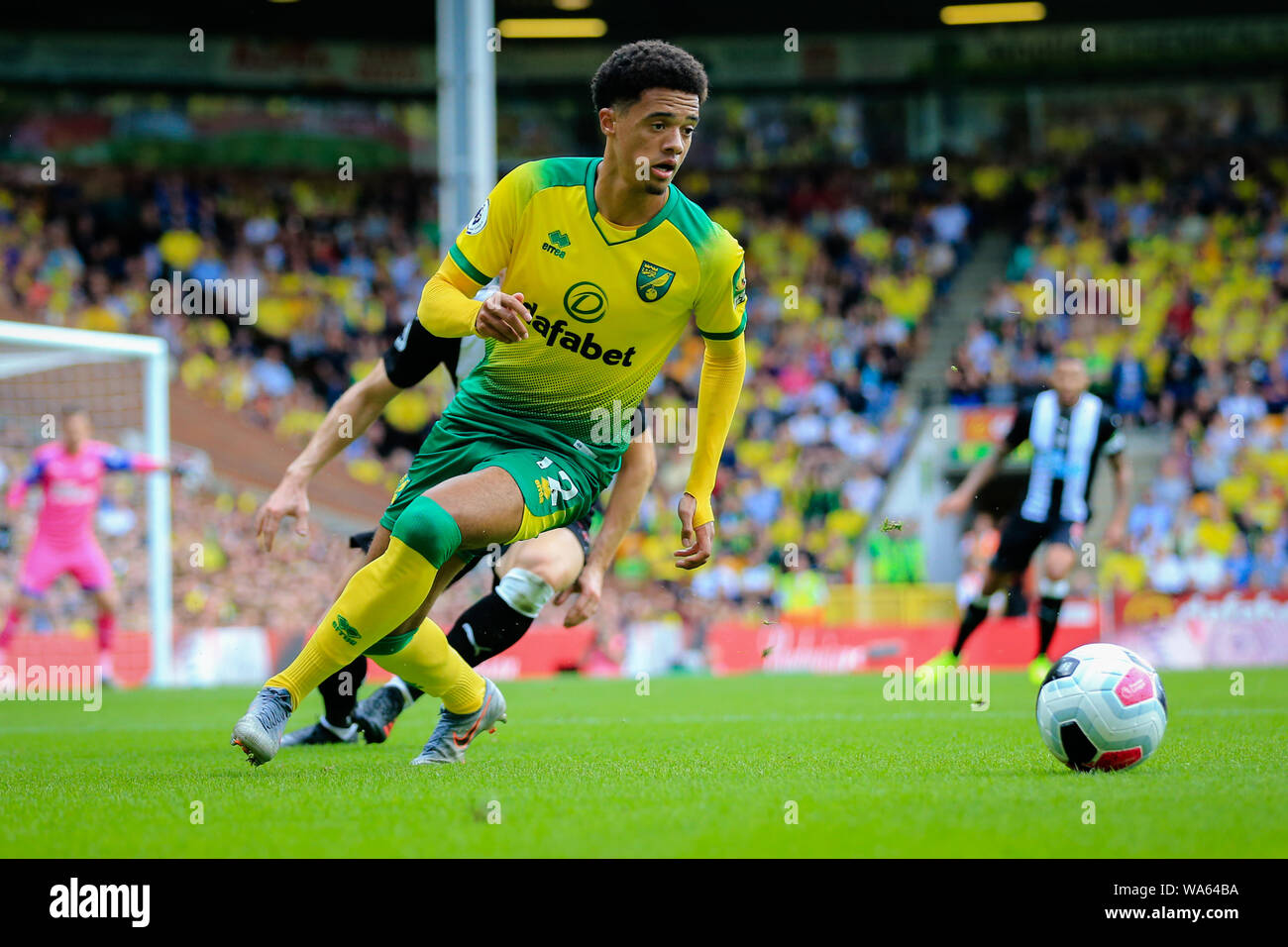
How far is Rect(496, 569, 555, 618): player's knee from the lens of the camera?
5.57 m

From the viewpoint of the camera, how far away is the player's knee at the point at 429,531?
14.3ft

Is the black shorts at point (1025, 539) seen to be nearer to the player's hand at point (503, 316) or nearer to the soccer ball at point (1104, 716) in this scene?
the soccer ball at point (1104, 716)

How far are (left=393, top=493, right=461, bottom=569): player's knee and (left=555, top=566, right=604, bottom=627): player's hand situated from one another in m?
0.78

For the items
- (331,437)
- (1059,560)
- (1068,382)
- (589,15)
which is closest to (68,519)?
(331,437)

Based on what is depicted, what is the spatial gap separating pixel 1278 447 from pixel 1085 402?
33.7 feet

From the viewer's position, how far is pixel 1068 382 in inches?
367

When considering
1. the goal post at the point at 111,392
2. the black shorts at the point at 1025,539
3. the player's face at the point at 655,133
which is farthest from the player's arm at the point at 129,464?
the player's face at the point at 655,133

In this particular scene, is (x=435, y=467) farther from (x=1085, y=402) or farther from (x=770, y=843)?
(x=1085, y=402)

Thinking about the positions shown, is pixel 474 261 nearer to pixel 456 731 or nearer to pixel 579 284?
pixel 579 284

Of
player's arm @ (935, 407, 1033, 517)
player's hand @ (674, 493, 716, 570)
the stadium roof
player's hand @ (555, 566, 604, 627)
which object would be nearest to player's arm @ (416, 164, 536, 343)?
player's hand @ (674, 493, 716, 570)

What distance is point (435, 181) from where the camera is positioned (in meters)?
26.1

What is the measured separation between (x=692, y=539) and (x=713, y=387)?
551mm

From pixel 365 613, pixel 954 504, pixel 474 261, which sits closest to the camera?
pixel 365 613

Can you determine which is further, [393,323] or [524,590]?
[393,323]
